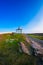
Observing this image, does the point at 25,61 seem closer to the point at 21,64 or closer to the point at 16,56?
the point at 21,64

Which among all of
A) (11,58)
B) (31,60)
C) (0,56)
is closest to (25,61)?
(31,60)

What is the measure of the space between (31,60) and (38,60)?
130 cm

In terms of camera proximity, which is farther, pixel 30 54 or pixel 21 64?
pixel 30 54

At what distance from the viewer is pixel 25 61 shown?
19.2 meters

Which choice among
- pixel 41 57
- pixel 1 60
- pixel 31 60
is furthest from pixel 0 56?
pixel 41 57

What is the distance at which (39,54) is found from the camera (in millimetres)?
18797

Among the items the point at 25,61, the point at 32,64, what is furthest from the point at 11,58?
the point at 32,64

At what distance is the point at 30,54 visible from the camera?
70.6 feet

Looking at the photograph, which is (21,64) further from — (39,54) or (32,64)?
(39,54)

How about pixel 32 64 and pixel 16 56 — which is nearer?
pixel 32 64

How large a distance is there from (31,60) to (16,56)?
278 centimetres

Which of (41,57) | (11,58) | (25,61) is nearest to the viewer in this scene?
(41,57)

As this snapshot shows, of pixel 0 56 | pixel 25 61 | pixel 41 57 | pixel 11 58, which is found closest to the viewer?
pixel 41 57

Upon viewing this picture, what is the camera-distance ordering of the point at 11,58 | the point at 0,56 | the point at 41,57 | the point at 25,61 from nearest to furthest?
the point at 41,57
the point at 25,61
the point at 11,58
the point at 0,56
